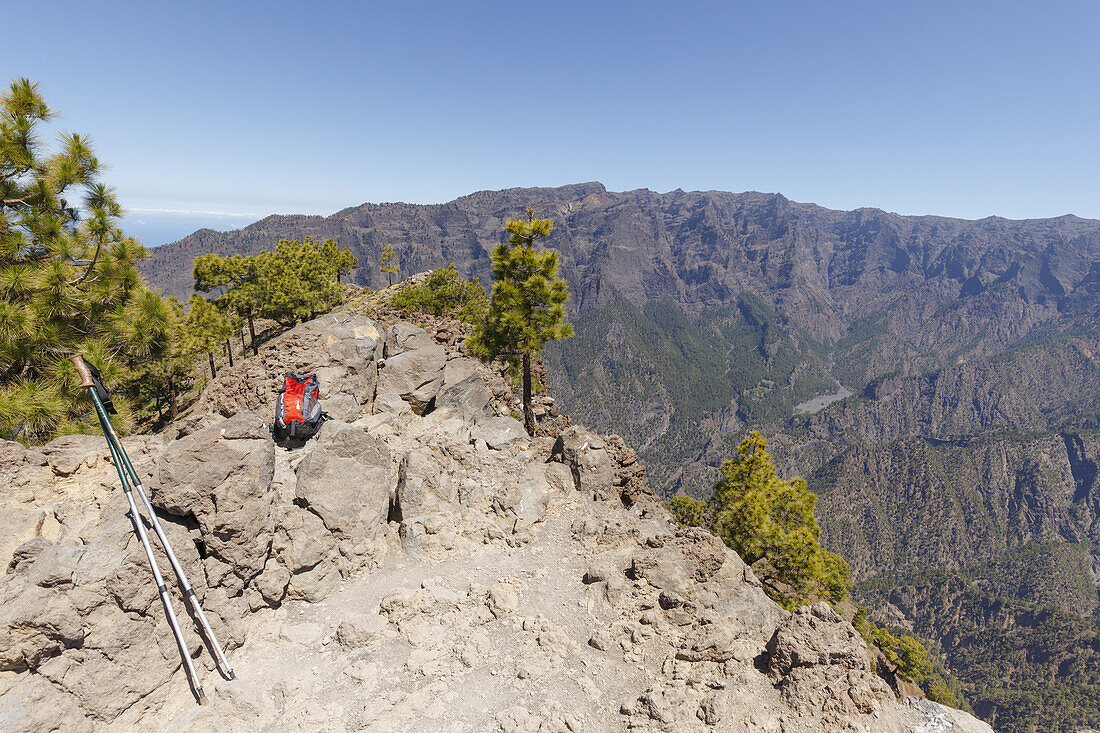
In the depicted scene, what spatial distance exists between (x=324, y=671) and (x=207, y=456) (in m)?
6.00

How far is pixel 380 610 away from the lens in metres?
12.2

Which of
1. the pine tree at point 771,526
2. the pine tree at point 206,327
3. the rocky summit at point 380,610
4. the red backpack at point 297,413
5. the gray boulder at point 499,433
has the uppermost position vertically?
the pine tree at point 206,327

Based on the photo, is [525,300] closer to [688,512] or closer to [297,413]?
[297,413]

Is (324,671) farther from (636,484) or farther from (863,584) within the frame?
(863,584)

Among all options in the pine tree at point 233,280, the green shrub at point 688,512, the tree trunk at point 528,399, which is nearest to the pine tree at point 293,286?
the pine tree at point 233,280

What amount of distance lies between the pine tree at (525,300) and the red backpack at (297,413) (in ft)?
33.1

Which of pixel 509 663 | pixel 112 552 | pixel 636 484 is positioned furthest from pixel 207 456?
pixel 636 484

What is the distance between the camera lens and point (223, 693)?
924cm

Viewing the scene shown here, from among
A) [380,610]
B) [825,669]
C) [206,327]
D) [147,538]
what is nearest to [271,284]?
[206,327]

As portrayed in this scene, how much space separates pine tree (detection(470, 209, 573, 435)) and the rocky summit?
8.77m

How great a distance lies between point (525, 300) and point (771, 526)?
19.5 meters

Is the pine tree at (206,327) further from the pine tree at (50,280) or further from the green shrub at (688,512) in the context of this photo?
the green shrub at (688,512)

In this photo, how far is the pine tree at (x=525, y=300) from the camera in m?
23.7

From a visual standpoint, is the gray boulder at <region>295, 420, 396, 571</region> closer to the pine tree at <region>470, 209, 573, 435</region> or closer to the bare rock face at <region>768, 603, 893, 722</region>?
the pine tree at <region>470, 209, 573, 435</region>
